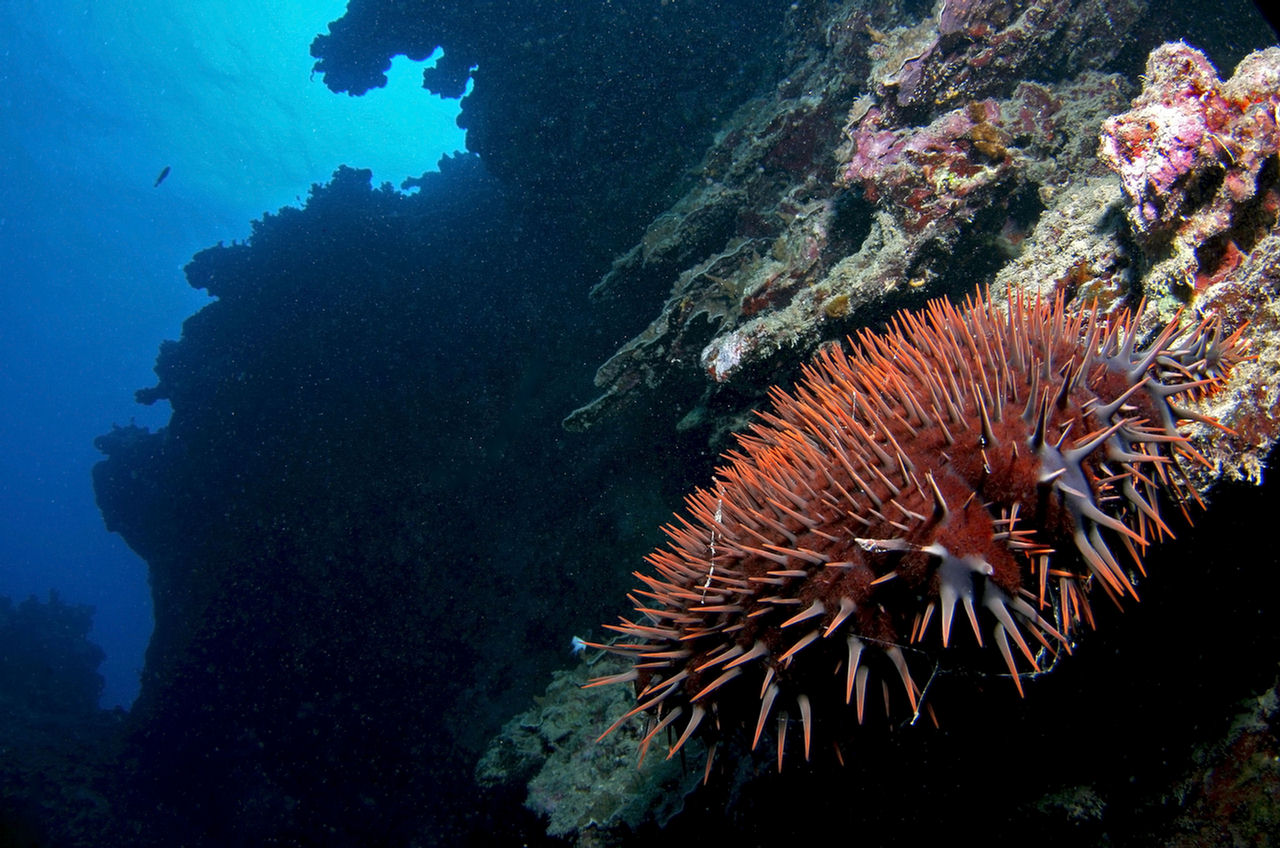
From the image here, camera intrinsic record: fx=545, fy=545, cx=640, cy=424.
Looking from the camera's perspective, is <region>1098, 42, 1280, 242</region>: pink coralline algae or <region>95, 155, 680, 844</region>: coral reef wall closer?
<region>1098, 42, 1280, 242</region>: pink coralline algae

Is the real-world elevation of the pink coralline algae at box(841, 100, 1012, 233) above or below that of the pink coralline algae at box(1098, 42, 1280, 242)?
above

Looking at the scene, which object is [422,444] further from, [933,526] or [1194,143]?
[1194,143]

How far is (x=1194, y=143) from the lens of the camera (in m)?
2.72

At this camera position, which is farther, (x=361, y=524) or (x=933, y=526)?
(x=361, y=524)

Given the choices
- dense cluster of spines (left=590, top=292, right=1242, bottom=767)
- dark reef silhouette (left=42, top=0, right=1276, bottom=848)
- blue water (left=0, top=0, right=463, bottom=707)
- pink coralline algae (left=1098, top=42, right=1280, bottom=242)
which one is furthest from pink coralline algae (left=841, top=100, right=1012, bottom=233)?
blue water (left=0, top=0, right=463, bottom=707)

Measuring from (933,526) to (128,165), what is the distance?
195 feet

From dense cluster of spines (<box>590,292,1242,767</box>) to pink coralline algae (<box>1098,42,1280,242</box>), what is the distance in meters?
1.10

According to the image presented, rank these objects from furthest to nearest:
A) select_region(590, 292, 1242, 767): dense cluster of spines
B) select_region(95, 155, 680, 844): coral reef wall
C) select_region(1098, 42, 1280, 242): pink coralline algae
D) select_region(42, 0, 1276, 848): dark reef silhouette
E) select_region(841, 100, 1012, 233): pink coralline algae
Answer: select_region(95, 155, 680, 844): coral reef wall
select_region(42, 0, 1276, 848): dark reef silhouette
select_region(841, 100, 1012, 233): pink coralline algae
select_region(1098, 42, 1280, 242): pink coralline algae
select_region(590, 292, 1242, 767): dense cluster of spines

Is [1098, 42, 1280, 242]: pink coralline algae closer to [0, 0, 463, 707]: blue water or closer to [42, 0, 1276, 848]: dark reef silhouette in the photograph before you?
[42, 0, 1276, 848]: dark reef silhouette

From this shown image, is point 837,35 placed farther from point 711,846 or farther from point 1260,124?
point 711,846

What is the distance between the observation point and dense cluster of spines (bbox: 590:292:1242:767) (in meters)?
1.66

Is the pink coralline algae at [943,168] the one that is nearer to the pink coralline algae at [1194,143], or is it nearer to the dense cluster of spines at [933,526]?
the pink coralline algae at [1194,143]

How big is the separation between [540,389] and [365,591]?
4.85m

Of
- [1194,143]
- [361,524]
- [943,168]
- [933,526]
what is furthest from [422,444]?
[1194,143]
